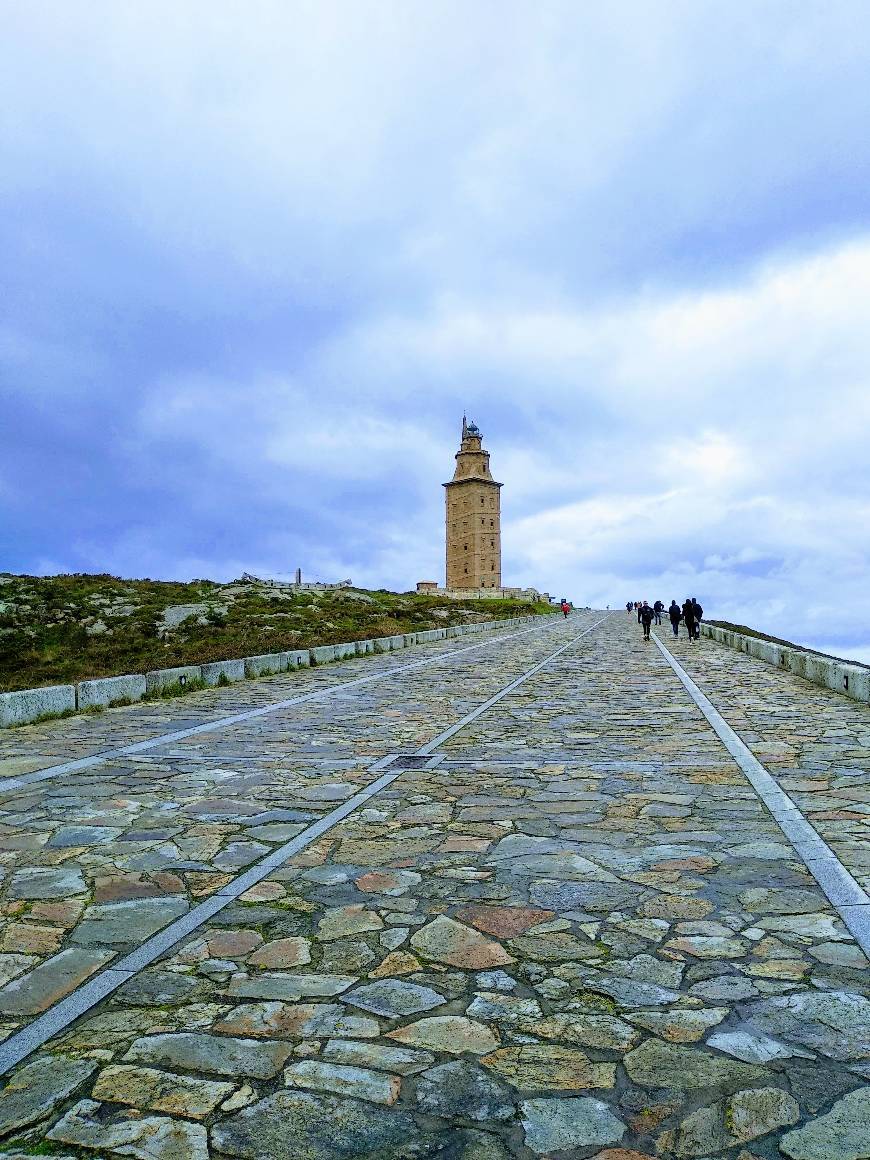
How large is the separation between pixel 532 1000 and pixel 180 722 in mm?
9380

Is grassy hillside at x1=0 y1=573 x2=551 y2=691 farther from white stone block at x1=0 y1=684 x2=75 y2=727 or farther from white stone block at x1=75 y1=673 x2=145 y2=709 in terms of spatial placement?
white stone block at x1=0 y1=684 x2=75 y2=727

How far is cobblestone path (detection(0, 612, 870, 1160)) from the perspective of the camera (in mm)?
2645

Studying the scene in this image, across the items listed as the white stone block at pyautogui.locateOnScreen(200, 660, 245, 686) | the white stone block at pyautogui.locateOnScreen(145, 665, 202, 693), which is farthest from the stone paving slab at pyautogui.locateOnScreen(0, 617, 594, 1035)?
the white stone block at pyautogui.locateOnScreen(200, 660, 245, 686)

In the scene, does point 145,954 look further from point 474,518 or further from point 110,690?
point 474,518

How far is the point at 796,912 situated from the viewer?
170 inches

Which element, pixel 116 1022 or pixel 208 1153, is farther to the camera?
pixel 116 1022

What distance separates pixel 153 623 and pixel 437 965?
27.2 m

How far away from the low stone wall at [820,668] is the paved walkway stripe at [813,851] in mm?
4962

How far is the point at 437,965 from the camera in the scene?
3760mm

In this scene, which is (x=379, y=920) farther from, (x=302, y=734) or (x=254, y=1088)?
(x=302, y=734)

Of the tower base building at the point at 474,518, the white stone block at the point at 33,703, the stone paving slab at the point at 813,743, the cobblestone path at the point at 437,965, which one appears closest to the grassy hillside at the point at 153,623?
the white stone block at the point at 33,703

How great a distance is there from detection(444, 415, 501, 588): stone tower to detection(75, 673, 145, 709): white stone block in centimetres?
10147

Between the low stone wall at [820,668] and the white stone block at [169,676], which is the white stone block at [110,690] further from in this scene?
the low stone wall at [820,668]

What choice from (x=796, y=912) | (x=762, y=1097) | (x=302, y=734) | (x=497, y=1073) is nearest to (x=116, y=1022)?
(x=497, y=1073)
